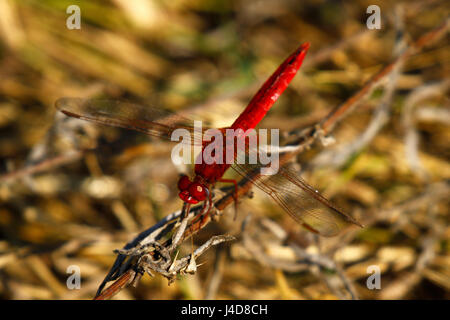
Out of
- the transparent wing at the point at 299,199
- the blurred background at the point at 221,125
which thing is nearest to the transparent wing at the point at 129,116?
the blurred background at the point at 221,125

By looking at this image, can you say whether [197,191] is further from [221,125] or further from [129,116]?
[221,125]

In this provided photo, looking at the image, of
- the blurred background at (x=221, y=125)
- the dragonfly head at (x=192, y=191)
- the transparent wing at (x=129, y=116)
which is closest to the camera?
the dragonfly head at (x=192, y=191)

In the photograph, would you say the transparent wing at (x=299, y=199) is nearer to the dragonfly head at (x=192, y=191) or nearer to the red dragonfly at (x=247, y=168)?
the red dragonfly at (x=247, y=168)

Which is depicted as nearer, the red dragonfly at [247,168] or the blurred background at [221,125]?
the red dragonfly at [247,168]

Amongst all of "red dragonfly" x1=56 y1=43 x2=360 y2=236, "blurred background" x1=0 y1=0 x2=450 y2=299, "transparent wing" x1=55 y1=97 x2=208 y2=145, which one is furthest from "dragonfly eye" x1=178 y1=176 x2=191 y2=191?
"transparent wing" x1=55 y1=97 x2=208 y2=145

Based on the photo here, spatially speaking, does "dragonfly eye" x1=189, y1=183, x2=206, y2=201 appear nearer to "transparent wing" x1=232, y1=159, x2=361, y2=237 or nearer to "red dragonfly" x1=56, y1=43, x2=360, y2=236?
Answer: "red dragonfly" x1=56, y1=43, x2=360, y2=236

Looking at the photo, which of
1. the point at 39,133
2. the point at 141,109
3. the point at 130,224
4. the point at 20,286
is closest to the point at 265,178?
the point at 141,109

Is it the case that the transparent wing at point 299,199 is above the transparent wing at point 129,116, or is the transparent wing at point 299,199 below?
below

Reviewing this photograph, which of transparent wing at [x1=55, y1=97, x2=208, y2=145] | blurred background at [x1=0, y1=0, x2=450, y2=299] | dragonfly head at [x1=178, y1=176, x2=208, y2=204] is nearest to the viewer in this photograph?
dragonfly head at [x1=178, y1=176, x2=208, y2=204]
